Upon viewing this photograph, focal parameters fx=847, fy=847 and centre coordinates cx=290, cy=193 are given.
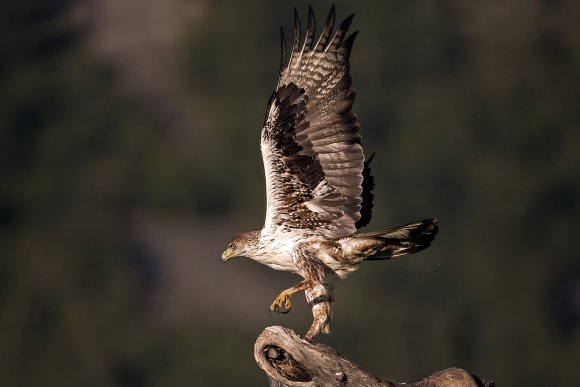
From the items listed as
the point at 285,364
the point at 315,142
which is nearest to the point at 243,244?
the point at 315,142

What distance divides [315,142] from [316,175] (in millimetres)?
226

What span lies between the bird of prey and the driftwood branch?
50cm

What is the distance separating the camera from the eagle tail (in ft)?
18.0

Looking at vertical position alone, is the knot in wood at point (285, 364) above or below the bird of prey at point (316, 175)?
below

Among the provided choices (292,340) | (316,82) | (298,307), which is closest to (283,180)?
(316,82)

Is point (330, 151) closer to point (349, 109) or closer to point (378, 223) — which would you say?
point (349, 109)

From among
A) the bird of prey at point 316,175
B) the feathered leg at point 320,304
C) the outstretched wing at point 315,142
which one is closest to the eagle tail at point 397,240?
the bird of prey at point 316,175

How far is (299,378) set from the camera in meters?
5.21

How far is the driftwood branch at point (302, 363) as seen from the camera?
511cm

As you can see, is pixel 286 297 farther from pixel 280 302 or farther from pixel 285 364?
pixel 285 364

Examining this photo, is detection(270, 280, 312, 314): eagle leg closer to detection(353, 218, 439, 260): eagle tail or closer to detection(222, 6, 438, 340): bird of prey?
detection(222, 6, 438, 340): bird of prey

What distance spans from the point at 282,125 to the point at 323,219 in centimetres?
72

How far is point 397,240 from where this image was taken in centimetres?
566

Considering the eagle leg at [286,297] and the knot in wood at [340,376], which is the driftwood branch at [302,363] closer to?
the knot in wood at [340,376]
